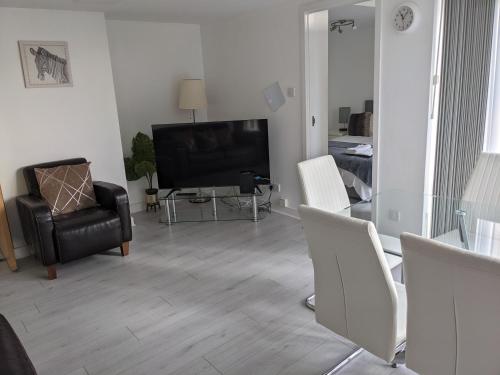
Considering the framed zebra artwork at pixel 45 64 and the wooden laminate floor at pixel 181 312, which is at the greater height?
the framed zebra artwork at pixel 45 64

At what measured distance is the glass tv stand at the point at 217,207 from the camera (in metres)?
4.71

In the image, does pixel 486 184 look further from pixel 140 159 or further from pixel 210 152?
pixel 140 159

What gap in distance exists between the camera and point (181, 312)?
2.83 metres

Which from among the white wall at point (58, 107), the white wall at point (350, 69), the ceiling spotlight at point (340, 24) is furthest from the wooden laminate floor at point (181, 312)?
the white wall at point (350, 69)

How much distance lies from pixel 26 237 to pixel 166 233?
1332mm

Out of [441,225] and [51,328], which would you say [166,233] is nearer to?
[51,328]

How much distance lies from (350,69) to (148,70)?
388 centimetres

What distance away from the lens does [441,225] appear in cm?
229

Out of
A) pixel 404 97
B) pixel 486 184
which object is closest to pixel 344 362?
pixel 486 184

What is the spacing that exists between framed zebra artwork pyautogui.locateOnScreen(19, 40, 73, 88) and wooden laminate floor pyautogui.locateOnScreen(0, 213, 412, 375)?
1.76 m

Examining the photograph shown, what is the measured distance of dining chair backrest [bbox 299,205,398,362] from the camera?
1.57 m

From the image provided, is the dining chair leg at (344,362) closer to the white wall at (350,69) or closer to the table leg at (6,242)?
the table leg at (6,242)

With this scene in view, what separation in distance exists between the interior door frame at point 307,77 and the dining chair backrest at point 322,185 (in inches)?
31.7

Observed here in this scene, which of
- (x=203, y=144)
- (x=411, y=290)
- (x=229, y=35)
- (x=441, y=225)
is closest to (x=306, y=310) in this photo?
(x=441, y=225)
